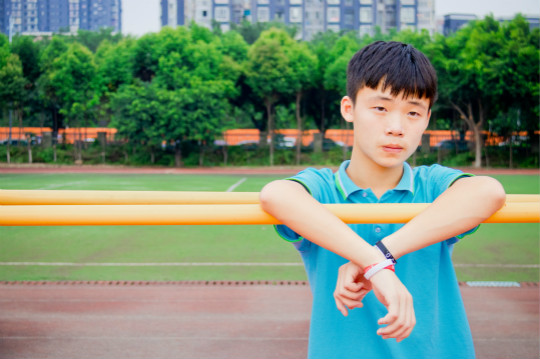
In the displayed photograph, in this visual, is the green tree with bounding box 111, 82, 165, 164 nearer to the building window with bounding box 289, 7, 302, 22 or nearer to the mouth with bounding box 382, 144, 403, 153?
the mouth with bounding box 382, 144, 403, 153

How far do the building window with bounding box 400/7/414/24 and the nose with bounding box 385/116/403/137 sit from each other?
6262 cm

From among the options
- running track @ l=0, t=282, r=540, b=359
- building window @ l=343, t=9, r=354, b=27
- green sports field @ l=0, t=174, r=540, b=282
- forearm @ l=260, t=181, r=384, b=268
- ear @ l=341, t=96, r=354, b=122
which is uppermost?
building window @ l=343, t=9, r=354, b=27

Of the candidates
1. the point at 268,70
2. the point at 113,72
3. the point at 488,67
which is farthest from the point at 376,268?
the point at 113,72

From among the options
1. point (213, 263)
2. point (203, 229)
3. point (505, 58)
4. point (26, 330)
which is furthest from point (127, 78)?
point (26, 330)

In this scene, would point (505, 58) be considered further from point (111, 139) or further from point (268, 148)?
point (111, 139)

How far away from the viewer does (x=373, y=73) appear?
125 centimetres

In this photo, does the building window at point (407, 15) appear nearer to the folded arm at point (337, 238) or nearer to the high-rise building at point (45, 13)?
the high-rise building at point (45, 13)

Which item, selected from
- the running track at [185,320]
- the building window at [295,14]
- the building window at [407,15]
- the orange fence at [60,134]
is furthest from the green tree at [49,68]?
the building window at [407,15]

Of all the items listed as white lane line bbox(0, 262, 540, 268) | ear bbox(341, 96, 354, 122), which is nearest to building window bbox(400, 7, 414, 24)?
white lane line bbox(0, 262, 540, 268)

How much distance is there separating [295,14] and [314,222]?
61.0m

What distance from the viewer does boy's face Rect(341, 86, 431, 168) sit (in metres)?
1.24

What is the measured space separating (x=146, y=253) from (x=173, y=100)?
16434 millimetres

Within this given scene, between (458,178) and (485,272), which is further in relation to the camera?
(485,272)

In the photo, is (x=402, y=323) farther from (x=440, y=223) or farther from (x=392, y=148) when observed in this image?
(x=392, y=148)
